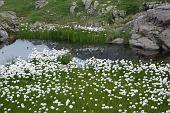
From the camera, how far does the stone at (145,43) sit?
31.8m

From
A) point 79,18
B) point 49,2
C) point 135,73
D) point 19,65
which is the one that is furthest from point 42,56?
point 49,2

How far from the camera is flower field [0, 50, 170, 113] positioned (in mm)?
17641

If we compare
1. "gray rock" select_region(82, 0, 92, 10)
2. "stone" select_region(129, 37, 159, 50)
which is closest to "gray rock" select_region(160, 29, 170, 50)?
"stone" select_region(129, 37, 159, 50)

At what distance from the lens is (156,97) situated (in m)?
18.8

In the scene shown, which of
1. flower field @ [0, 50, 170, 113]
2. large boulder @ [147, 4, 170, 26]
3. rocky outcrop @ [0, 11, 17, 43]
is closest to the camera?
flower field @ [0, 50, 170, 113]

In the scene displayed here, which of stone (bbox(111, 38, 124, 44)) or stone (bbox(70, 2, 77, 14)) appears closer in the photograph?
stone (bbox(111, 38, 124, 44))

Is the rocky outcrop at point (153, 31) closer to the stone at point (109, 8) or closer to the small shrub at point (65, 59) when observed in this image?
the small shrub at point (65, 59)

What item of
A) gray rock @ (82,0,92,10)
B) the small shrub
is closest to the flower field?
the small shrub

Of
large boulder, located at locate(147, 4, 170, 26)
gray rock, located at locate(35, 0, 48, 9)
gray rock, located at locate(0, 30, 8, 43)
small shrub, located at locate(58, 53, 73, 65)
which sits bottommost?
gray rock, located at locate(35, 0, 48, 9)

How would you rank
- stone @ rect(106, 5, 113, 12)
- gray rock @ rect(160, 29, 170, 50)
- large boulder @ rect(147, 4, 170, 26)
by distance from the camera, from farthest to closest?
stone @ rect(106, 5, 113, 12)
large boulder @ rect(147, 4, 170, 26)
gray rock @ rect(160, 29, 170, 50)

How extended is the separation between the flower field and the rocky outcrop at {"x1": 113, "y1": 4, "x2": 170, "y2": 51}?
666 centimetres

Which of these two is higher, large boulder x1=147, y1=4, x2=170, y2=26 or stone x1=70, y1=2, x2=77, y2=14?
large boulder x1=147, y1=4, x2=170, y2=26

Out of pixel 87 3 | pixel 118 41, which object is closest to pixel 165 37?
pixel 118 41

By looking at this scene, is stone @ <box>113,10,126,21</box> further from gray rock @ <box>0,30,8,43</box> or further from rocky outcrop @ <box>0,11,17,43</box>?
gray rock @ <box>0,30,8,43</box>
